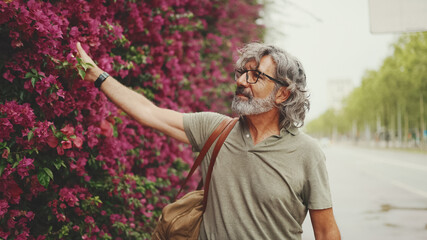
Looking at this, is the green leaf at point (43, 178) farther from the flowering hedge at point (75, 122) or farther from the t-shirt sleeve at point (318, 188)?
the t-shirt sleeve at point (318, 188)

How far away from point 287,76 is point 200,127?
23.7 inches

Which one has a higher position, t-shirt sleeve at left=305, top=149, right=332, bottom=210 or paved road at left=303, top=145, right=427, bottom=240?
t-shirt sleeve at left=305, top=149, right=332, bottom=210

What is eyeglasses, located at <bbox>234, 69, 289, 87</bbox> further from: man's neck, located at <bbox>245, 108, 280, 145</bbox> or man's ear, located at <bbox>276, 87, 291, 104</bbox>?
man's neck, located at <bbox>245, 108, 280, 145</bbox>

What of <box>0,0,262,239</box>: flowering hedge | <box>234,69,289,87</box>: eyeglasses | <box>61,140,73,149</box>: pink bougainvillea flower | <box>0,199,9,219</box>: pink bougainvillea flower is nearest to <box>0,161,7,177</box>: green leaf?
<box>0,0,262,239</box>: flowering hedge

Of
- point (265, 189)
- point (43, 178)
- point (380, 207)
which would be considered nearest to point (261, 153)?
point (265, 189)

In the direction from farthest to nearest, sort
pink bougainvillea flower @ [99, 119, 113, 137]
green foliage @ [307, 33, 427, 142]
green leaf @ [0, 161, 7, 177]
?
green foliage @ [307, 33, 427, 142]
pink bougainvillea flower @ [99, 119, 113, 137]
green leaf @ [0, 161, 7, 177]

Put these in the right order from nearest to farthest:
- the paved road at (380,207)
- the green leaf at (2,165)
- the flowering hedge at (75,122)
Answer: the green leaf at (2,165), the flowering hedge at (75,122), the paved road at (380,207)

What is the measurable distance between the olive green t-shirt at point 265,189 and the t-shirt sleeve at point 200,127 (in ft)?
0.69

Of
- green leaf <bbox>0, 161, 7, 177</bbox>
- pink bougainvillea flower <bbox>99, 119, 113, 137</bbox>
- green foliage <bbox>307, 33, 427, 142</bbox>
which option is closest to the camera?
green leaf <bbox>0, 161, 7, 177</bbox>

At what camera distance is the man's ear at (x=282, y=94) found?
92.4 inches

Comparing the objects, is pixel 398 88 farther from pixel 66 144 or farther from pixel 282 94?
pixel 66 144

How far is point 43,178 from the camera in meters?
2.23

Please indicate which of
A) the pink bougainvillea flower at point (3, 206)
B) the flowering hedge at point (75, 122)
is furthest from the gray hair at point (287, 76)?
the pink bougainvillea flower at point (3, 206)

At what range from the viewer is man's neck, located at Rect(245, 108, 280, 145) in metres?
2.35
